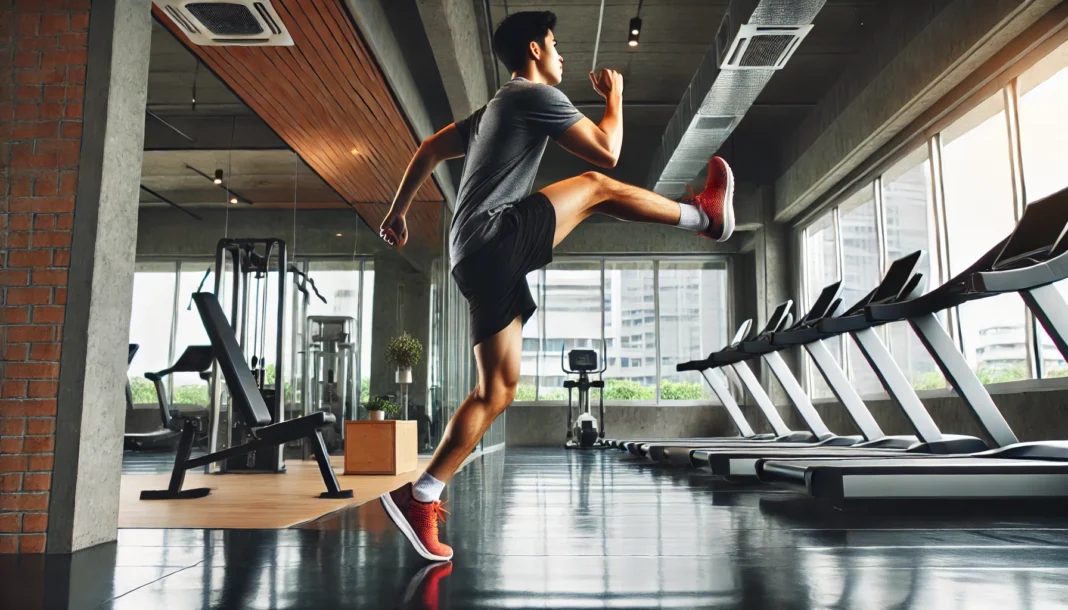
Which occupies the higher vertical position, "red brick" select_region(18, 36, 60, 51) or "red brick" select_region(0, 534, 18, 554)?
"red brick" select_region(18, 36, 60, 51)

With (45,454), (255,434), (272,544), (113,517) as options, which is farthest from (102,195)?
(255,434)

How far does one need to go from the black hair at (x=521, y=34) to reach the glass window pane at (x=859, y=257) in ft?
22.0

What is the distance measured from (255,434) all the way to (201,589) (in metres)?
2.78

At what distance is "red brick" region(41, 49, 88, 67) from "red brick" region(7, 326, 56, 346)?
87 cm

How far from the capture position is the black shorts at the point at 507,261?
6.42ft

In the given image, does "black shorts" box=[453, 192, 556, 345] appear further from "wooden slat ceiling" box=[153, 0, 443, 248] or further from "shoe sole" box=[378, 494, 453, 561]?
"wooden slat ceiling" box=[153, 0, 443, 248]

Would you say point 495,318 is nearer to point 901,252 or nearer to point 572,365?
point 901,252

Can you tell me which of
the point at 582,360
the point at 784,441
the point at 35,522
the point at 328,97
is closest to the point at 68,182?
the point at 35,522

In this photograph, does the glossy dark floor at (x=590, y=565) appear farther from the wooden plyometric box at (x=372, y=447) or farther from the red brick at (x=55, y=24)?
the wooden plyometric box at (x=372, y=447)

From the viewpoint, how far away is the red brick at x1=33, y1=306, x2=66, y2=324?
244 cm

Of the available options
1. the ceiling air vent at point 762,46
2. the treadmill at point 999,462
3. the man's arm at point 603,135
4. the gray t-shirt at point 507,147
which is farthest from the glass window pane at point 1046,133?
the gray t-shirt at point 507,147

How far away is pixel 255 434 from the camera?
14.1 ft

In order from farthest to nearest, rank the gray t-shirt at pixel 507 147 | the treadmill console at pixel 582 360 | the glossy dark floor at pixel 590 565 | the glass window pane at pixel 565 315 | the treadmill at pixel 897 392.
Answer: the glass window pane at pixel 565 315 < the treadmill console at pixel 582 360 < the treadmill at pixel 897 392 < the gray t-shirt at pixel 507 147 < the glossy dark floor at pixel 590 565

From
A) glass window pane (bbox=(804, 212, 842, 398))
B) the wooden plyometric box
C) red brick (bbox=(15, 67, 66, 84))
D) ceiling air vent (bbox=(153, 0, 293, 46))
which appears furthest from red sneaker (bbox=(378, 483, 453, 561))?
glass window pane (bbox=(804, 212, 842, 398))
